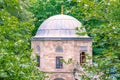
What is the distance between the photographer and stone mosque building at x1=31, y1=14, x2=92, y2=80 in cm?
3306

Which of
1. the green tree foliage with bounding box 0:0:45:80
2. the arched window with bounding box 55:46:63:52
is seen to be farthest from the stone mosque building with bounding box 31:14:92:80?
the green tree foliage with bounding box 0:0:45:80

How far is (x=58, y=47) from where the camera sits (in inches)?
1304

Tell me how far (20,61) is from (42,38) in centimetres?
2544

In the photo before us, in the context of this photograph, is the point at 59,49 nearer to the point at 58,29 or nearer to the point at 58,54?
the point at 58,54

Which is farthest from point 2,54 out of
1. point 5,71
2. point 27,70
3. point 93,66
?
point 93,66

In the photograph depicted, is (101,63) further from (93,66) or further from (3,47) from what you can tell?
(3,47)

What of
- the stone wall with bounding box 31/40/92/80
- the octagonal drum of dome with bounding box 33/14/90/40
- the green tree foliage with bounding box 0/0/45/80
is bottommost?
the stone wall with bounding box 31/40/92/80

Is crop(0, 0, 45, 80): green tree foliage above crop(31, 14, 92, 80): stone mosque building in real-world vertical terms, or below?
above

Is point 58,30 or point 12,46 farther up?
point 12,46

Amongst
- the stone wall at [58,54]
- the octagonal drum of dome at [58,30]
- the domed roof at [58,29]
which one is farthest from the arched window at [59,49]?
the domed roof at [58,29]

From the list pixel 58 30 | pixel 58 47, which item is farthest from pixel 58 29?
pixel 58 47

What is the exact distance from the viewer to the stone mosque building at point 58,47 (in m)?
33.1

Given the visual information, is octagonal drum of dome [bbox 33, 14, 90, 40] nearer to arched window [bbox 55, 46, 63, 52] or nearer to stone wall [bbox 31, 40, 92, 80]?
stone wall [bbox 31, 40, 92, 80]

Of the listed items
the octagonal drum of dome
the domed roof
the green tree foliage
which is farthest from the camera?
the domed roof
